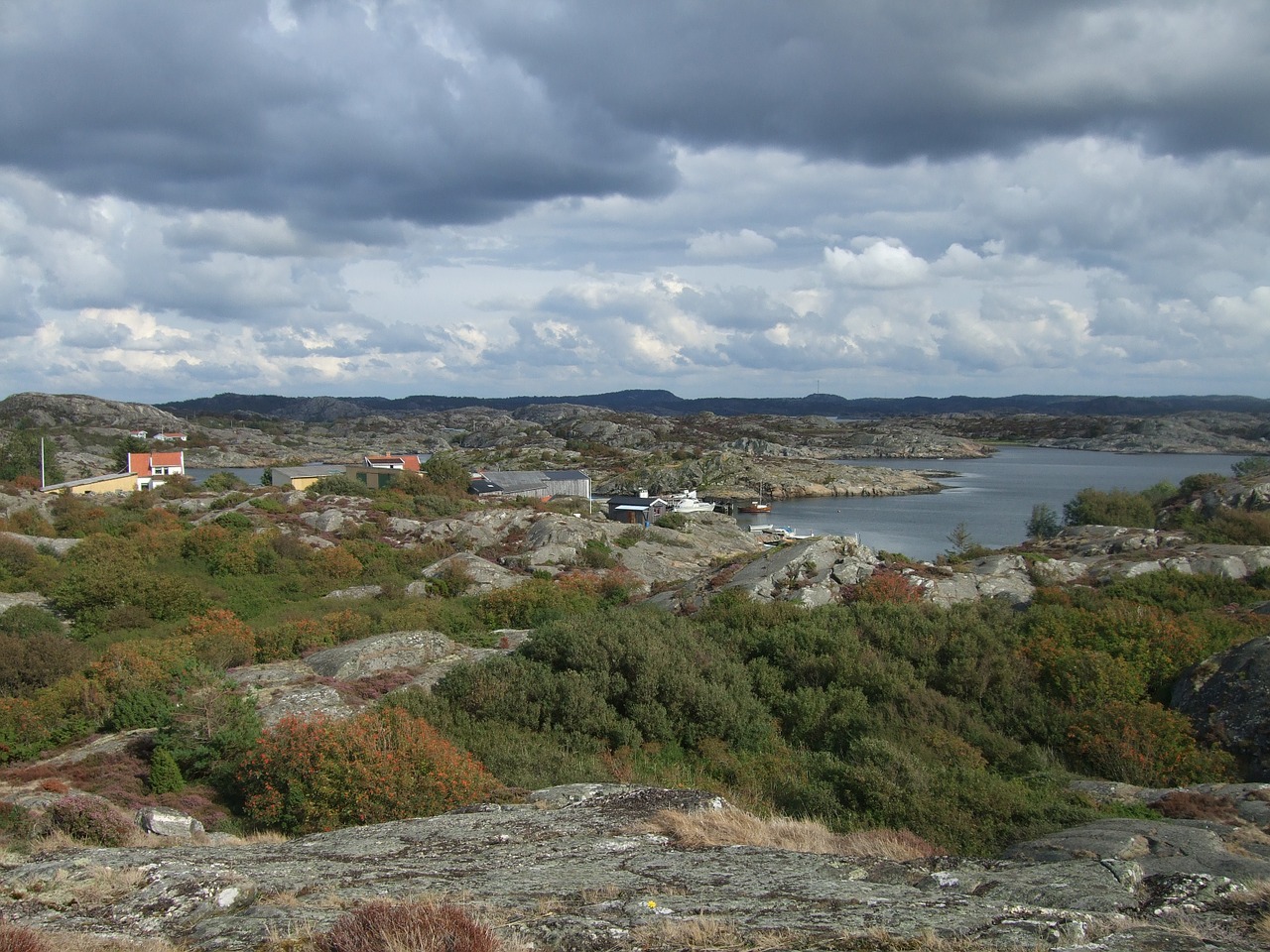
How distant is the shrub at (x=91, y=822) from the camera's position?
27.3ft

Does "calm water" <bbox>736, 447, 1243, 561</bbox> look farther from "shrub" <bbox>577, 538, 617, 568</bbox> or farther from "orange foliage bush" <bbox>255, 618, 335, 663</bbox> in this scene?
"orange foliage bush" <bbox>255, 618, 335, 663</bbox>

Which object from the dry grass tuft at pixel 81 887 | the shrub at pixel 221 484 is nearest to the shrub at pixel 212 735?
the dry grass tuft at pixel 81 887

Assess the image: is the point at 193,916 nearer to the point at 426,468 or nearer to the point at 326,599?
the point at 326,599

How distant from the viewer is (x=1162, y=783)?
10.7 meters

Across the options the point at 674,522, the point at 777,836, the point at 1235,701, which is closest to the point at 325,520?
the point at 674,522

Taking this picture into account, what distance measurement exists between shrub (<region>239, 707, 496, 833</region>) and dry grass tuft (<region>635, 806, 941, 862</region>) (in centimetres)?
267

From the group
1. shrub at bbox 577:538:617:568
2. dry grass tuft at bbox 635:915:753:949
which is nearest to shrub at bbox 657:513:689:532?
shrub at bbox 577:538:617:568

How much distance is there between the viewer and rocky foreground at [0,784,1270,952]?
5.14 metres

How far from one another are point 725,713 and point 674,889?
6.39 meters

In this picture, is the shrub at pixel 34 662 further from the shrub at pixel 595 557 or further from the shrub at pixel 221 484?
the shrub at pixel 221 484

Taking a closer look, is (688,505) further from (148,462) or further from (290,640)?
(290,640)

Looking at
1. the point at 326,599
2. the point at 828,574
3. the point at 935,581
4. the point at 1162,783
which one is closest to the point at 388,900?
the point at 1162,783

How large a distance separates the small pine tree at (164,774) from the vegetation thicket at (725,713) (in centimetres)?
3

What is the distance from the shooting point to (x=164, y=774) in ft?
36.6
